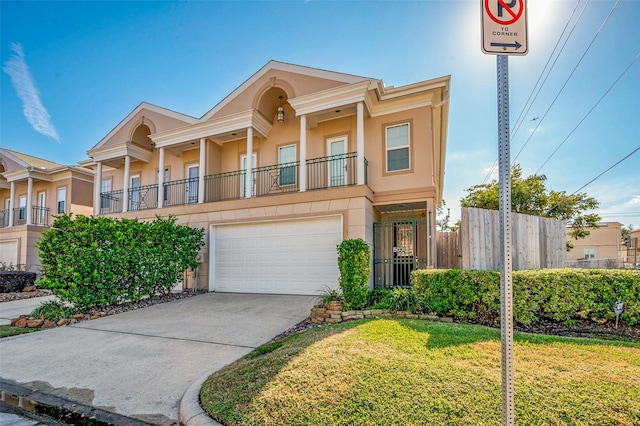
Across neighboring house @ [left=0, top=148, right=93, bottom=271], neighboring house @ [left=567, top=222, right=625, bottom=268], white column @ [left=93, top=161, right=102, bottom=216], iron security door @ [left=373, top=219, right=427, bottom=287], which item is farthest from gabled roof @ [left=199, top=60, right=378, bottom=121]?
neighboring house @ [left=567, top=222, right=625, bottom=268]

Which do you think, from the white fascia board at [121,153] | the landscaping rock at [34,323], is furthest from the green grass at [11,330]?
the white fascia board at [121,153]

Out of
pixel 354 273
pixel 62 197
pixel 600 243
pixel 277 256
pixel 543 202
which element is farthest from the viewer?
pixel 600 243

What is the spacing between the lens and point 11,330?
6.44 meters

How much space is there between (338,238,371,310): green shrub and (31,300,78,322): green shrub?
6.46 meters

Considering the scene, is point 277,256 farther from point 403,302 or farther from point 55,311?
point 55,311

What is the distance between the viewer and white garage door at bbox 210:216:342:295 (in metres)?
9.45

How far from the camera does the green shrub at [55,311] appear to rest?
7219 mm

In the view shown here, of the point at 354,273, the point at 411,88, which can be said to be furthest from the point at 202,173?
the point at 411,88

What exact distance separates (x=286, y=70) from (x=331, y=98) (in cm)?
230

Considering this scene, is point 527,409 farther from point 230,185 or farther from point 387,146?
point 230,185

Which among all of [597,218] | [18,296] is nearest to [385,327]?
[18,296]

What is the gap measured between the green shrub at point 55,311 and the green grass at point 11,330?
54 cm

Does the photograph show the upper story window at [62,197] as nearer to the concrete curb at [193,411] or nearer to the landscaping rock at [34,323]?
the landscaping rock at [34,323]

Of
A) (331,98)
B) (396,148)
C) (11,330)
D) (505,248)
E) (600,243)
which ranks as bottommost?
(11,330)
